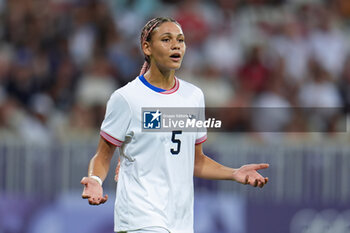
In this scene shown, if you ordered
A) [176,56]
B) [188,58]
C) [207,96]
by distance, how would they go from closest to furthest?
[176,56], [207,96], [188,58]

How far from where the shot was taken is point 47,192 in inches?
406

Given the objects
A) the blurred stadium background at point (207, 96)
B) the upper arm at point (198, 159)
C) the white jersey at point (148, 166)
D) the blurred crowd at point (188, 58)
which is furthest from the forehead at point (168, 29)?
the blurred crowd at point (188, 58)

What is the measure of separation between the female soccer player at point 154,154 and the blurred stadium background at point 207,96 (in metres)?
4.19

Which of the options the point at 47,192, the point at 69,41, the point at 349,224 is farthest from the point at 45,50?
the point at 349,224

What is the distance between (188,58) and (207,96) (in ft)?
2.99

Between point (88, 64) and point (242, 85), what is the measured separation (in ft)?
7.71

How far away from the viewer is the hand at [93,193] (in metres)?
5.25

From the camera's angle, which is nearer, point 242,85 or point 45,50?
point 242,85

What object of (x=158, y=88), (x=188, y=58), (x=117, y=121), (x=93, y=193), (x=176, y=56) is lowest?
(x=93, y=193)

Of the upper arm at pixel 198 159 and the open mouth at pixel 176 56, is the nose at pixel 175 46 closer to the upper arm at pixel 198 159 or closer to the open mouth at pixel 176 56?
the open mouth at pixel 176 56

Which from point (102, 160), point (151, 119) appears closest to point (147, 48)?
point (151, 119)

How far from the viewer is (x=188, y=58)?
12109 millimetres

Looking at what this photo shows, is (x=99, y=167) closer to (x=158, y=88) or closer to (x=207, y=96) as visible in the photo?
(x=158, y=88)

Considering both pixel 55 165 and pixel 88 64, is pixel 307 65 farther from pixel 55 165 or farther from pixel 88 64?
pixel 55 165
